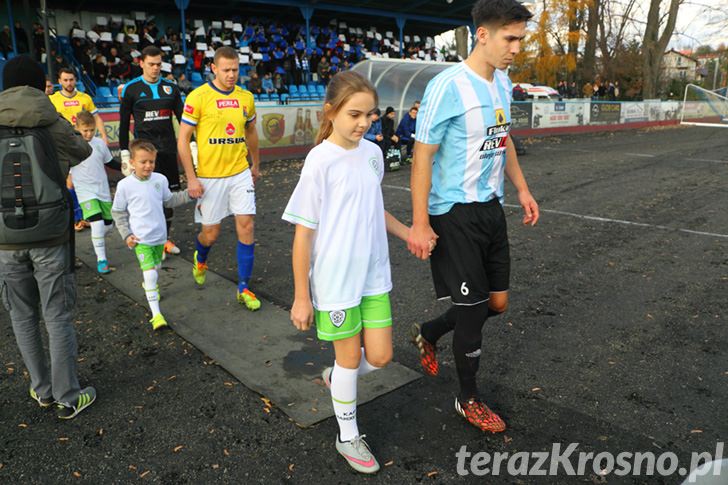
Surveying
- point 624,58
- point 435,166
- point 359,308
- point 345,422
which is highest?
point 624,58

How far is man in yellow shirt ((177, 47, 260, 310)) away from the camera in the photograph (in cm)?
491

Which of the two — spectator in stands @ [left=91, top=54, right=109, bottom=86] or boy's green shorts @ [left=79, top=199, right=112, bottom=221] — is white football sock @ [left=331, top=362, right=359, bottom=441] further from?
spectator in stands @ [left=91, top=54, right=109, bottom=86]

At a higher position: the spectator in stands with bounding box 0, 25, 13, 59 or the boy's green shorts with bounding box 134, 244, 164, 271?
the spectator in stands with bounding box 0, 25, 13, 59

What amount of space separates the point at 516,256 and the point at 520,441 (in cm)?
364

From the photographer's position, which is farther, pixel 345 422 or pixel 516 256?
pixel 516 256

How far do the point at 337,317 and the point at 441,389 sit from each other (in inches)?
49.6

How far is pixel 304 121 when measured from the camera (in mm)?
17250

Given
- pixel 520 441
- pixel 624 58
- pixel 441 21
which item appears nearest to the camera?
pixel 520 441

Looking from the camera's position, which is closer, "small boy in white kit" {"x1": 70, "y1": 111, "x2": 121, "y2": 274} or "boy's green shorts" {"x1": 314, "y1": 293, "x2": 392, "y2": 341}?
"boy's green shorts" {"x1": 314, "y1": 293, "x2": 392, "y2": 341}

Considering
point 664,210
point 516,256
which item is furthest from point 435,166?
point 664,210

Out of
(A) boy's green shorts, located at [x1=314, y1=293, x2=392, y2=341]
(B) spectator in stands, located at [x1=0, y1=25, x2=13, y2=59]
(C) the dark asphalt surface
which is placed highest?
(B) spectator in stands, located at [x1=0, y1=25, x2=13, y2=59]

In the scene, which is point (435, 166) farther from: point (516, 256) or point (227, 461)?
point (516, 256)

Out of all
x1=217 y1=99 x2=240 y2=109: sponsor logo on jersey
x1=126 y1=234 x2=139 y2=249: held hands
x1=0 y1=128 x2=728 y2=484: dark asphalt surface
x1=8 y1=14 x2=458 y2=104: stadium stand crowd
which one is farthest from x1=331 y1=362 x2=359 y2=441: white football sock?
x1=8 y1=14 x2=458 y2=104: stadium stand crowd

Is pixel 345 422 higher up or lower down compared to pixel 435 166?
lower down
